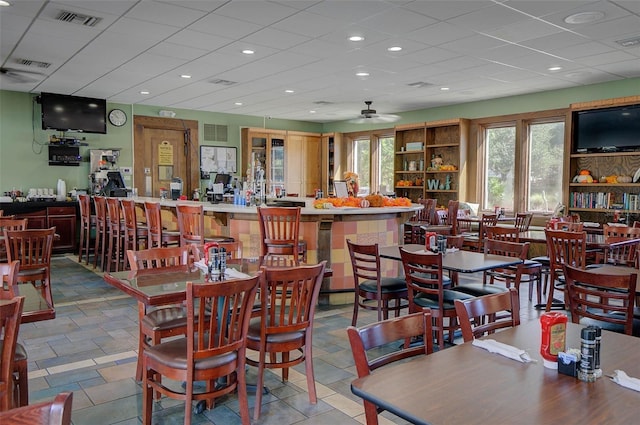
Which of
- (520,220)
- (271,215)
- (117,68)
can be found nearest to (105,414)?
(271,215)

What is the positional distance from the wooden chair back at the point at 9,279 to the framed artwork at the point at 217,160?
861 centimetres

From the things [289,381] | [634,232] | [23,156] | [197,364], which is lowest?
[289,381]

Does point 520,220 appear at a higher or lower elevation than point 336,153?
lower

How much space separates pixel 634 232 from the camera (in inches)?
217

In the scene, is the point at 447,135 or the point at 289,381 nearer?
the point at 289,381

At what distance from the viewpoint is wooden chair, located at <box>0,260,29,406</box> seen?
2299 mm

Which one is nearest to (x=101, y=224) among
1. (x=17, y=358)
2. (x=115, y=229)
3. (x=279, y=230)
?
(x=115, y=229)

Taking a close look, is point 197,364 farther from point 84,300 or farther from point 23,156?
point 23,156

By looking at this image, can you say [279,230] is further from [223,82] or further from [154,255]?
[223,82]

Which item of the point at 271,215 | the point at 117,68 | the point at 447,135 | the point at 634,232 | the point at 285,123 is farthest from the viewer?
the point at 285,123

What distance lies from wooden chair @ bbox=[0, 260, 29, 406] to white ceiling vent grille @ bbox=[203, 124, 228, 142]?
8.62 meters

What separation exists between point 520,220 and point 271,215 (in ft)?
15.5

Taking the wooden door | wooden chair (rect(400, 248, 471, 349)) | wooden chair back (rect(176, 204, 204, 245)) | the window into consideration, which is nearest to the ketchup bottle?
wooden chair (rect(400, 248, 471, 349))

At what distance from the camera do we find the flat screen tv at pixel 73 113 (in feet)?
29.1
